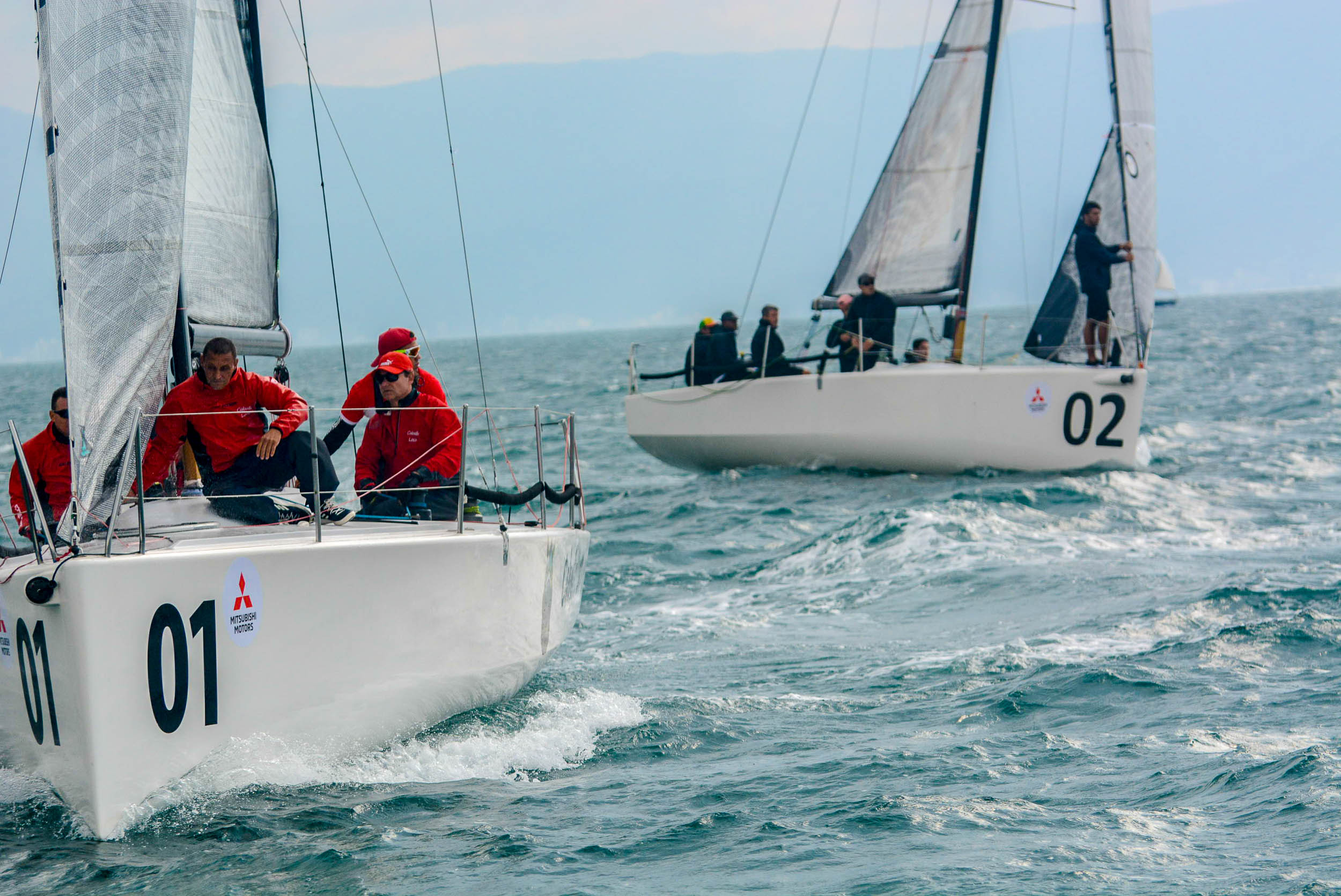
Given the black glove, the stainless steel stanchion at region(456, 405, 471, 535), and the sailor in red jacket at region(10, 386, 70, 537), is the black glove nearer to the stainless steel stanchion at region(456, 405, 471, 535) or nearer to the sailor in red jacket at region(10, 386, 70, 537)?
the stainless steel stanchion at region(456, 405, 471, 535)

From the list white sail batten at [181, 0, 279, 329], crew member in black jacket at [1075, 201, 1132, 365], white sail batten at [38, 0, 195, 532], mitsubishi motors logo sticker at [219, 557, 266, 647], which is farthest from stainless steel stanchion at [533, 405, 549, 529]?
crew member in black jacket at [1075, 201, 1132, 365]

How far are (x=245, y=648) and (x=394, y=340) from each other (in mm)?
1930

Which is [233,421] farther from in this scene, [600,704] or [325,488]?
[600,704]

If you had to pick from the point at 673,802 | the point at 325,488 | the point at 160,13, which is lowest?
the point at 673,802

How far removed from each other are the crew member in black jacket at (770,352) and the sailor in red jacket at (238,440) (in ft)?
24.2

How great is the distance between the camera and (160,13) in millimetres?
4723

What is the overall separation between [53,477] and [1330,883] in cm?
448

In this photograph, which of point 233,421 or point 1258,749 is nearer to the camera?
point 1258,749

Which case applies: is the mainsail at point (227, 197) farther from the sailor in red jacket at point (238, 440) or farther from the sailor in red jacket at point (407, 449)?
the sailor in red jacket at point (407, 449)

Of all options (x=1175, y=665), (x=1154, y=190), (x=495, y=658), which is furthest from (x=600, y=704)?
(x=1154, y=190)

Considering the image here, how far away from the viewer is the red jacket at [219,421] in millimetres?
5012

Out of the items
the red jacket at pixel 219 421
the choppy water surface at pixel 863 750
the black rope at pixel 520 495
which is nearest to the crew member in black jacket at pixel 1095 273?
the choppy water surface at pixel 863 750

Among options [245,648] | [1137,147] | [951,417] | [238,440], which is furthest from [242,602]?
[1137,147]

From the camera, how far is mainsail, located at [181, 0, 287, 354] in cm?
576
